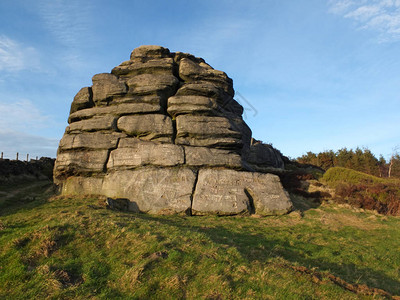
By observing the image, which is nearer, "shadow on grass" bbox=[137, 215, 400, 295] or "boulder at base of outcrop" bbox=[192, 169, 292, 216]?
"shadow on grass" bbox=[137, 215, 400, 295]

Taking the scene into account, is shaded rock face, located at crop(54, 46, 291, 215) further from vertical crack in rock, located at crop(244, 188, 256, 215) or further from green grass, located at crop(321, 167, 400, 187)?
green grass, located at crop(321, 167, 400, 187)

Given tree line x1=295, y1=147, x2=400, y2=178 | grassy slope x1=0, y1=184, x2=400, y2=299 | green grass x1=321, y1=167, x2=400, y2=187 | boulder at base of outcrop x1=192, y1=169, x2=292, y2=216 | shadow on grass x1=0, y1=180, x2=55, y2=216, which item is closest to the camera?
grassy slope x1=0, y1=184, x2=400, y2=299

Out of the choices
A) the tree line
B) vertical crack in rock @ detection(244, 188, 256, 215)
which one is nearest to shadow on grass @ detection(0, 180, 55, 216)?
vertical crack in rock @ detection(244, 188, 256, 215)

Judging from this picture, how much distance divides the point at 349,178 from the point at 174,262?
29.0 metres

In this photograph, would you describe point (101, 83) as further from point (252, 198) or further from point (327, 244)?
point (327, 244)

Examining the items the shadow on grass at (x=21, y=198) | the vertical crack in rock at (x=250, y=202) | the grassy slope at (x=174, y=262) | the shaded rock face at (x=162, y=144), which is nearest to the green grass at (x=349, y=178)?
the shaded rock face at (x=162, y=144)

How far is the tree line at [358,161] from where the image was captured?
179ft

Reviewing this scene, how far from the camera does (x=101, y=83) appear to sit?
93.0 feet

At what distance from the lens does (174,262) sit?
8906mm

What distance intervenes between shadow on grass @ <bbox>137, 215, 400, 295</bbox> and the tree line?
159ft

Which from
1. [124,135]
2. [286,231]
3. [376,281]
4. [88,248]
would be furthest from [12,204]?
[376,281]

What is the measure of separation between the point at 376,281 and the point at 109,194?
19190 mm

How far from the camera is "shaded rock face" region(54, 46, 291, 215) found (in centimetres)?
2114

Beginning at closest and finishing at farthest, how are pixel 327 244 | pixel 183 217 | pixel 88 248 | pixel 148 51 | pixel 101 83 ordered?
pixel 88 248
pixel 327 244
pixel 183 217
pixel 101 83
pixel 148 51
